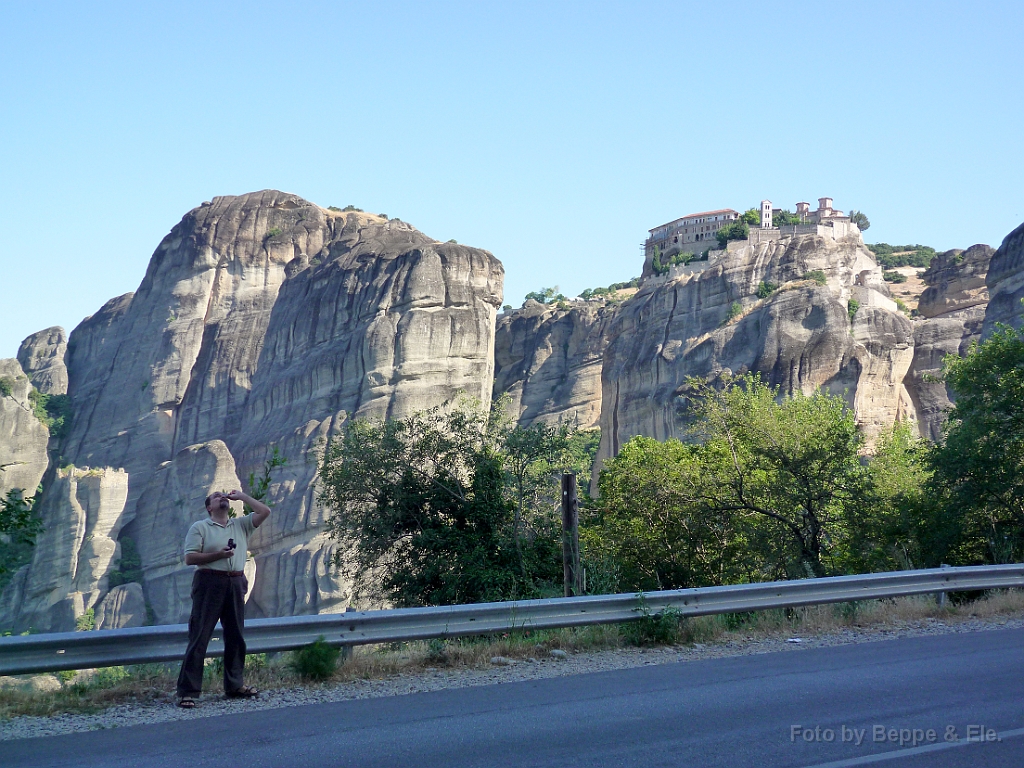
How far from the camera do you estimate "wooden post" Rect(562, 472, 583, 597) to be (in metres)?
11.5

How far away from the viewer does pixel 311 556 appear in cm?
5800

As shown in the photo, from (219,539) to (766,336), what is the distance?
193 ft

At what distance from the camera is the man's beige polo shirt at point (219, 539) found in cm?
705

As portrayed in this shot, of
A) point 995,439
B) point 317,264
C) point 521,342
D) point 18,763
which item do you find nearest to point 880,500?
point 995,439

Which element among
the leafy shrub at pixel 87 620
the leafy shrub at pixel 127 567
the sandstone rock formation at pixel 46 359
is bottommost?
the leafy shrub at pixel 87 620

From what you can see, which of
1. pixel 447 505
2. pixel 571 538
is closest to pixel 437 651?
pixel 571 538

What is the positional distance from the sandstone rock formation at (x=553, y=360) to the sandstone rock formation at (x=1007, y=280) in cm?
3437

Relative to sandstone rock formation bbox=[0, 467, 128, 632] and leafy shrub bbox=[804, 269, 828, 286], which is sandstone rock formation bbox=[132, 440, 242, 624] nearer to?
sandstone rock formation bbox=[0, 467, 128, 632]

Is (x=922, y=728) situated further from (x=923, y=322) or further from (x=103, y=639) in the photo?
(x=923, y=322)

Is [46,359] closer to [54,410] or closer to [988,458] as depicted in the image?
[54,410]

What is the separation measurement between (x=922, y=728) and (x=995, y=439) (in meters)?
14.4

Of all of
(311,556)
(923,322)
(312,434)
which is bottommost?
(311,556)

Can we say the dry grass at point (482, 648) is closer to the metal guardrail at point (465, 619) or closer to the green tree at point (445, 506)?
the metal guardrail at point (465, 619)

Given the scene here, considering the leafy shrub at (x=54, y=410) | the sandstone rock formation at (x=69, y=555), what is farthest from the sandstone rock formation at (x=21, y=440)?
the leafy shrub at (x=54, y=410)
